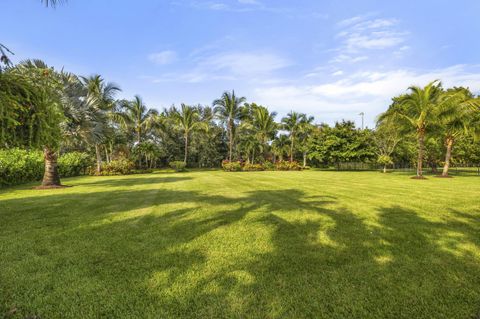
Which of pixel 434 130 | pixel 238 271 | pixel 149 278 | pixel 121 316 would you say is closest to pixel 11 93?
pixel 149 278

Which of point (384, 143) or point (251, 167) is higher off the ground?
point (384, 143)

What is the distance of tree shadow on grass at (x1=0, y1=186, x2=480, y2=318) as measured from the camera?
246 centimetres

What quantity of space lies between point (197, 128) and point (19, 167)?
22.4 metres

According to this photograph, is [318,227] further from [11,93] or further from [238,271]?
[11,93]

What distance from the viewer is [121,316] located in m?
2.31

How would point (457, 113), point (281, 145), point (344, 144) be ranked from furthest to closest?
point (281, 145) → point (344, 144) → point (457, 113)

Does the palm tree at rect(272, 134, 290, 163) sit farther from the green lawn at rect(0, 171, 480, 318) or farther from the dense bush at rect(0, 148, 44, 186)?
the green lawn at rect(0, 171, 480, 318)

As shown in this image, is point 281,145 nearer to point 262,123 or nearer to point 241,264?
point 262,123

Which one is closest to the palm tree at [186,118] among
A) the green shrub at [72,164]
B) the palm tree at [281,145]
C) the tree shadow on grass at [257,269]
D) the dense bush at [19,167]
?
the green shrub at [72,164]

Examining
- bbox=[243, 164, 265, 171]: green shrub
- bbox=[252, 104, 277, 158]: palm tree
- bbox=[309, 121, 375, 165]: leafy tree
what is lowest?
bbox=[243, 164, 265, 171]: green shrub

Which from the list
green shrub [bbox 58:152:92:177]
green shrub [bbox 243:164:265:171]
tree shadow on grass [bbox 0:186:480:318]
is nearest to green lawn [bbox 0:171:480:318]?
tree shadow on grass [bbox 0:186:480:318]

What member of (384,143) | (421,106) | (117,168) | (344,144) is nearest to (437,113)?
(421,106)

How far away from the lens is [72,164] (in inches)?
852

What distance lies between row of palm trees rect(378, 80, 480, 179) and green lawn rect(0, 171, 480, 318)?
14.8 meters
